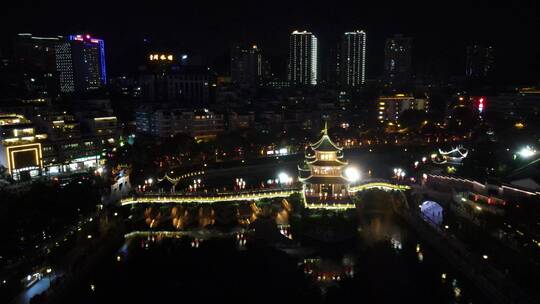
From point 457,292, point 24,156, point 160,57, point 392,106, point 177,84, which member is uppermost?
point 160,57

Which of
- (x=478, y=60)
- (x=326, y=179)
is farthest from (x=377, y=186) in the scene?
(x=478, y=60)

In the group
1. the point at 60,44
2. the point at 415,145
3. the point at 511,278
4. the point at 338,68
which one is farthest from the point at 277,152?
the point at 338,68

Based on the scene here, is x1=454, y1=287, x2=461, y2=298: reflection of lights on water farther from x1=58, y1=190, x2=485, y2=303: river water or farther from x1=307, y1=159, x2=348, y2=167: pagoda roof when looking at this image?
x1=307, y1=159, x2=348, y2=167: pagoda roof

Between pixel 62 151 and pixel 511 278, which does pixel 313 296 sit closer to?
pixel 511 278

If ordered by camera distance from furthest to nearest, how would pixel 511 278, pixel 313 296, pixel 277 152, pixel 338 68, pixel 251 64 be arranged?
1. pixel 338 68
2. pixel 251 64
3. pixel 277 152
4. pixel 313 296
5. pixel 511 278

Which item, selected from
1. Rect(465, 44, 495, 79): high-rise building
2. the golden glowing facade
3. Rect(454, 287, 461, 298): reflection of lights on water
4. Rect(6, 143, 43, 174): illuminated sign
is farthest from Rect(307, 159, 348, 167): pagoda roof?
Rect(465, 44, 495, 79): high-rise building

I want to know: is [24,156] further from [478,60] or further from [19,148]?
[478,60]

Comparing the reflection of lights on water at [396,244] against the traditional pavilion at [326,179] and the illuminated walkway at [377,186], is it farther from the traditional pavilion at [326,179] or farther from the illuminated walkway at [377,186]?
the illuminated walkway at [377,186]
